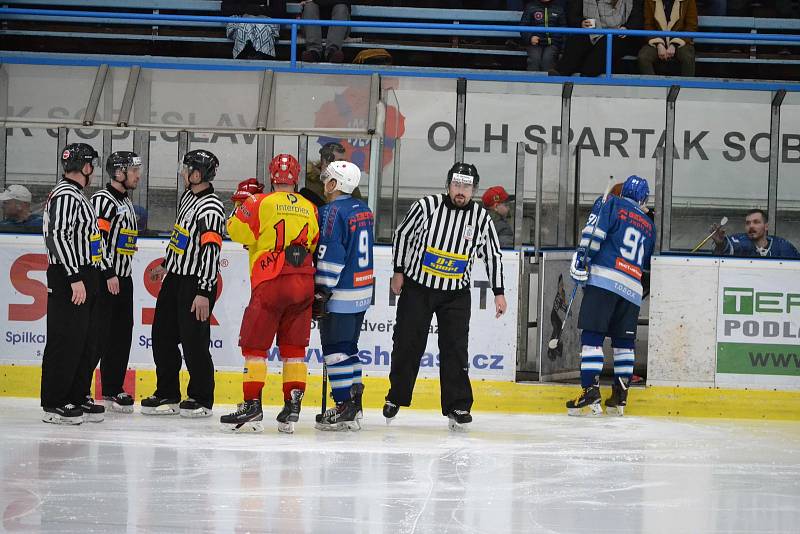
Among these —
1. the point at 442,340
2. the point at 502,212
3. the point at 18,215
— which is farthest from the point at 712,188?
the point at 18,215

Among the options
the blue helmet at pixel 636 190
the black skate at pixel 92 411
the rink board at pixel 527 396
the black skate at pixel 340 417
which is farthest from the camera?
the rink board at pixel 527 396

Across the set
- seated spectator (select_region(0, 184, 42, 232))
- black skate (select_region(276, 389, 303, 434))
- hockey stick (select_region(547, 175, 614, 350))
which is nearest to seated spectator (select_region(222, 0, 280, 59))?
seated spectator (select_region(0, 184, 42, 232))

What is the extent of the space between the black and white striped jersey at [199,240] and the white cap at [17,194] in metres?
1.86

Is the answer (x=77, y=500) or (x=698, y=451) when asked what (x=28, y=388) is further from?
(x=698, y=451)

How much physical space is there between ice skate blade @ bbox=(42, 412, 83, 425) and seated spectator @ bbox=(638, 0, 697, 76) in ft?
23.7

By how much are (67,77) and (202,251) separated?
168 inches

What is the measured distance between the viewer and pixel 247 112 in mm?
10703

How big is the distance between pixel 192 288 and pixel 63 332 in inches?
33.4

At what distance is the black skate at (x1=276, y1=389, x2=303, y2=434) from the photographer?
673cm

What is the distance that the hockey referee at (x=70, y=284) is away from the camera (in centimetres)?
664

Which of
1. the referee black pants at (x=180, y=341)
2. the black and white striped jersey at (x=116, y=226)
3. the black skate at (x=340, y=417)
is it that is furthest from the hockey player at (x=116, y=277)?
the black skate at (x=340, y=417)

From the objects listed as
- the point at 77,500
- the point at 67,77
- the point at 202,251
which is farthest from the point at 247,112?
the point at 77,500

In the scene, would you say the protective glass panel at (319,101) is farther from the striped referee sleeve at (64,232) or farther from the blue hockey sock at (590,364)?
the striped referee sleeve at (64,232)

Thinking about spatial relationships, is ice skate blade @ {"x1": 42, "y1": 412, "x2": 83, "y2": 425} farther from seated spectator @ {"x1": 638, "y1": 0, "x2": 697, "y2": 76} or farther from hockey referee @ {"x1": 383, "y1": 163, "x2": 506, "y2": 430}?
seated spectator @ {"x1": 638, "y1": 0, "x2": 697, "y2": 76}
